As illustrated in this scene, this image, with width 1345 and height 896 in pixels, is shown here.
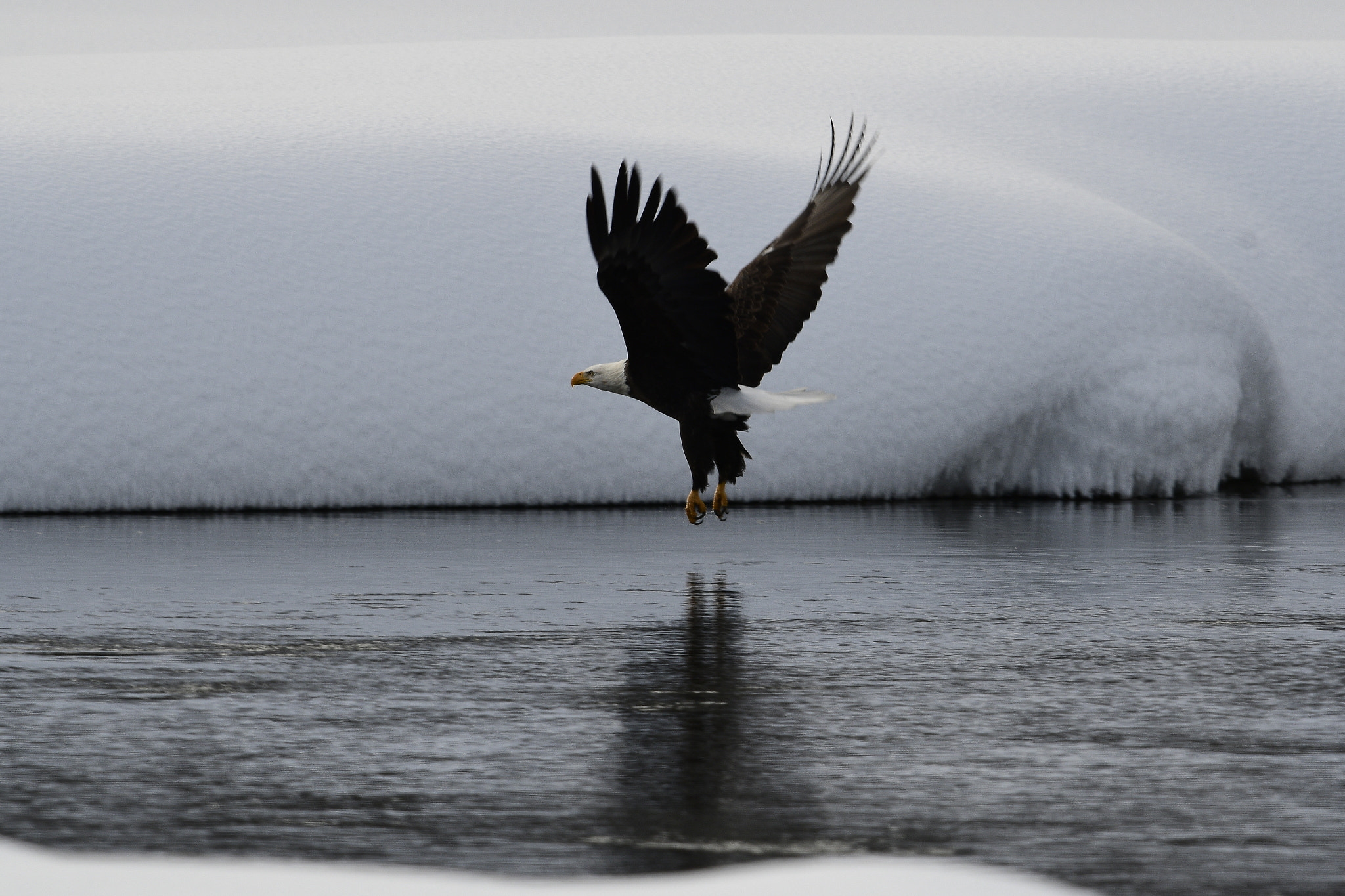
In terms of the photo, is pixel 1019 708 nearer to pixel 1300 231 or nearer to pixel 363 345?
pixel 363 345

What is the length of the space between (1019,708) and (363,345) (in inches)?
437

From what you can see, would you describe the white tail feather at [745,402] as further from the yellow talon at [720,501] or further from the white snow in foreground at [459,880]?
the white snow in foreground at [459,880]

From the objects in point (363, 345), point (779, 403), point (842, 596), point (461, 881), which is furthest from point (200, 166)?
point (461, 881)

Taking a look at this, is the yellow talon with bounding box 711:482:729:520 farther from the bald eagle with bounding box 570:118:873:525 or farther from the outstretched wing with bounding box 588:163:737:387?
the outstretched wing with bounding box 588:163:737:387

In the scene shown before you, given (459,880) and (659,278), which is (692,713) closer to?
(459,880)

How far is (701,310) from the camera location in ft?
27.1

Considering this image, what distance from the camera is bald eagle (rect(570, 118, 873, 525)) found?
785cm

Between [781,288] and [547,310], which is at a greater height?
[547,310]

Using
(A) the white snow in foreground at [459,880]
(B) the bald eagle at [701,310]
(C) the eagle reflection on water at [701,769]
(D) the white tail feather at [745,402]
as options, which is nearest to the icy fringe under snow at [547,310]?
(B) the bald eagle at [701,310]

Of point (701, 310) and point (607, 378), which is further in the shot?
point (607, 378)

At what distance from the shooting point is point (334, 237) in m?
16.1

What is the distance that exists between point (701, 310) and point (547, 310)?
299 inches

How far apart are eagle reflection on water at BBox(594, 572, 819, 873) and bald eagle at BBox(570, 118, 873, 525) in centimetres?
242

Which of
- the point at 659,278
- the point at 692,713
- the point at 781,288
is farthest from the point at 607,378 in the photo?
the point at 692,713
